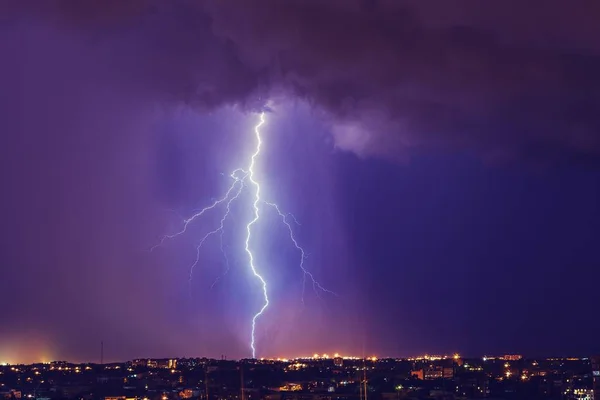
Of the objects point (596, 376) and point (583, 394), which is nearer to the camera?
point (596, 376)

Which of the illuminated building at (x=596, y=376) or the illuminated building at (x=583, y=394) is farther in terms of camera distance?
the illuminated building at (x=583, y=394)

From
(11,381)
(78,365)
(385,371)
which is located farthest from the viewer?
(78,365)

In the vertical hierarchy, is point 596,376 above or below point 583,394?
above

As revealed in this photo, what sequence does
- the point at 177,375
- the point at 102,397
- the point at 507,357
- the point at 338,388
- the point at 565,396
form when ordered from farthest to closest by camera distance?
the point at 507,357
the point at 177,375
the point at 338,388
the point at 565,396
the point at 102,397

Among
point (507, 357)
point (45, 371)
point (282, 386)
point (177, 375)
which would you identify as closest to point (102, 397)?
point (282, 386)

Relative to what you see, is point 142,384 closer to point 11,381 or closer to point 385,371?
point 11,381

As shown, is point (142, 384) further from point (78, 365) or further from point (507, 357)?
point (507, 357)

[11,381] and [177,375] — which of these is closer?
[11,381]

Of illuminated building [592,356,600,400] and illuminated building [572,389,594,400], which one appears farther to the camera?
illuminated building [572,389,594,400]

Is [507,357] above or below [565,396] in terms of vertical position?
above

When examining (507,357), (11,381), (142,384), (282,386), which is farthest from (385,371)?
(507,357)
